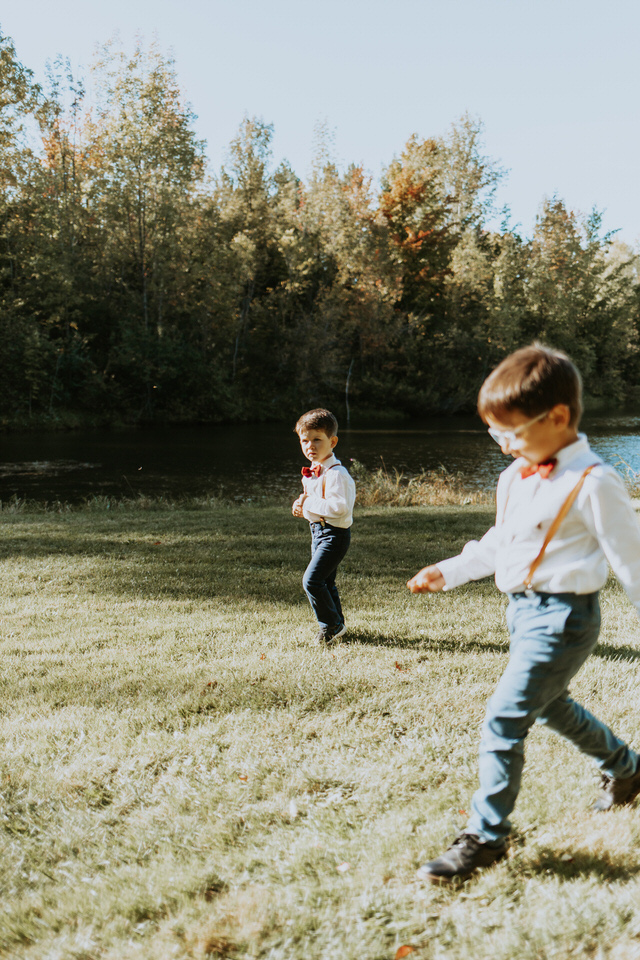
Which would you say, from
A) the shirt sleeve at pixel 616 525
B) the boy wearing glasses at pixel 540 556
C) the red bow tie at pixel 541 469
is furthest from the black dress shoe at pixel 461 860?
the red bow tie at pixel 541 469

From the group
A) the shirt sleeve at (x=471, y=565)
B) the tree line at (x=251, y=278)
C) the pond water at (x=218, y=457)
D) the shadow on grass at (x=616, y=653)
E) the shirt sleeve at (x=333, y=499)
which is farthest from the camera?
the tree line at (x=251, y=278)

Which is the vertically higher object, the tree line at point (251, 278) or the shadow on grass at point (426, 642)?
the tree line at point (251, 278)

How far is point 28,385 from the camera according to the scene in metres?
33.4

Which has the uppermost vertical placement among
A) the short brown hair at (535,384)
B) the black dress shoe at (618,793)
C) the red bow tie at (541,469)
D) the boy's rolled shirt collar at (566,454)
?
the short brown hair at (535,384)

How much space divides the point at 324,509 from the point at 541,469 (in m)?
2.54

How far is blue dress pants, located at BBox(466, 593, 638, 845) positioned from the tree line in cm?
3356

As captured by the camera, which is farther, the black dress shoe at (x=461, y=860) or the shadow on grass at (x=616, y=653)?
the shadow on grass at (x=616, y=653)

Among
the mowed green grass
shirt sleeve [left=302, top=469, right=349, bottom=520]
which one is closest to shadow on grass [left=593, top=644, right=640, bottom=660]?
the mowed green grass

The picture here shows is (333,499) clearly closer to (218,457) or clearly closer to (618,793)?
(618,793)

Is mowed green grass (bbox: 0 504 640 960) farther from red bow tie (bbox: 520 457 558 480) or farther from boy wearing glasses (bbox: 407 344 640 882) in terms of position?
red bow tie (bbox: 520 457 558 480)

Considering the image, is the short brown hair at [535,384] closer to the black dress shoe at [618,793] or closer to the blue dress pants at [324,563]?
the black dress shoe at [618,793]

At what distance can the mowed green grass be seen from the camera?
6.88 ft

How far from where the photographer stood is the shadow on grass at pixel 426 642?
4773mm

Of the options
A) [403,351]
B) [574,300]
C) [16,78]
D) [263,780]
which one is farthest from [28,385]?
[574,300]
